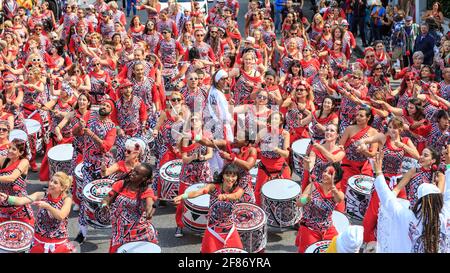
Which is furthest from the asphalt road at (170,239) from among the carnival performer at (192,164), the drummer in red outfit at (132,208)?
the drummer in red outfit at (132,208)

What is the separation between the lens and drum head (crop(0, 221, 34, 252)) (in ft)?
22.9

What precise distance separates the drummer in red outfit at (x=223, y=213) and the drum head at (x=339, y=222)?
0.94 meters

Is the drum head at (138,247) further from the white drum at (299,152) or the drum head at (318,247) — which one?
the white drum at (299,152)

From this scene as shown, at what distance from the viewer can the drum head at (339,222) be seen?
23.1 feet

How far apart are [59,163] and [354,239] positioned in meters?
5.24

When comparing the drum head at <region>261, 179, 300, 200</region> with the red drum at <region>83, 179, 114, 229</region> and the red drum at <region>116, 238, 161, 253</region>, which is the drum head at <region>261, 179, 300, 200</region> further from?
the red drum at <region>116, 238, 161, 253</region>

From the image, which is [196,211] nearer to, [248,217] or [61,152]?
[248,217]

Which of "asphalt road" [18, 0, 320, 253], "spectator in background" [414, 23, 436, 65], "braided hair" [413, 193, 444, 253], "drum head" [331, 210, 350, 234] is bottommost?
"asphalt road" [18, 0, 320, 253]

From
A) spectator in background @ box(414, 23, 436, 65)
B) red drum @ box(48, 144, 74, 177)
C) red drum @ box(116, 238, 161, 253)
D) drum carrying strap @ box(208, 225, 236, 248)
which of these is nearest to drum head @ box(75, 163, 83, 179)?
red drum @ box(48, 144, 74, 177)

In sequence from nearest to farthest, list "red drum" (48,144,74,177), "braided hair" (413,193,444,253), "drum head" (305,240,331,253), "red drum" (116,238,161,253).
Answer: "braided hair" (413,193,444,253), "red drum" (116,238,161,253), "drum head" (305,240,331,253), "red drum" (48,144,74,177)

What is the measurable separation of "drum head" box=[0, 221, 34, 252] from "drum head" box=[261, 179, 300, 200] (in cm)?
→ 260

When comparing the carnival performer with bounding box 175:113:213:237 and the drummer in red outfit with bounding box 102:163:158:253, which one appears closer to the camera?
the drummer in red outfit with bounding box 102:163:158:253
